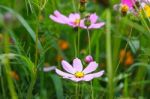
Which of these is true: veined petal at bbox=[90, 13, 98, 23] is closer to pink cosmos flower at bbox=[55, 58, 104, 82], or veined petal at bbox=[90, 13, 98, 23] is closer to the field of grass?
the field of grass

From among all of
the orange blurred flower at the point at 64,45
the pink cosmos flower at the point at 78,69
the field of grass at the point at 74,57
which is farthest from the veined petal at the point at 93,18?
the orange blurred flower at the point at 64,45

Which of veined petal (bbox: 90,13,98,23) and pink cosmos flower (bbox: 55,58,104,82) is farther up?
veined petal (bbox: 90,13,98,23)

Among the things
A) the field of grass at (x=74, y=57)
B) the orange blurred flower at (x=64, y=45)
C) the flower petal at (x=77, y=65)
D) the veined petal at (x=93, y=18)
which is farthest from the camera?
the orange blurred flower at (x=64, y=45)

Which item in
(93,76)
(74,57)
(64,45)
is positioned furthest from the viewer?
(64,45)

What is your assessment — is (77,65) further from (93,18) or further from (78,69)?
(93,18)

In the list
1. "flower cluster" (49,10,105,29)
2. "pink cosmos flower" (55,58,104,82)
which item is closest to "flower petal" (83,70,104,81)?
"pink cosmos flower" (55,58,104,82)

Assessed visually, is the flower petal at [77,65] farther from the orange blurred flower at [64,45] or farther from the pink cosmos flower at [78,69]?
the orange blurred flower at [64,45]

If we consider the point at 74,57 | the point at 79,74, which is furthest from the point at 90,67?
the point at 74,57

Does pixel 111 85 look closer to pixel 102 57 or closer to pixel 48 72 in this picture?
pixel 48 72

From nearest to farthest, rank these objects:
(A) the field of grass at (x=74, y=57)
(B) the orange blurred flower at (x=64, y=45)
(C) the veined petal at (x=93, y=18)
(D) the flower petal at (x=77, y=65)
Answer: (A) the field of grass at (x=74, y=57), (D) the flower petal at (x=77, y=65), (C) the veined petal at (x=93, y=18), (B) the orange blurred flower at (x=64, y=45)
